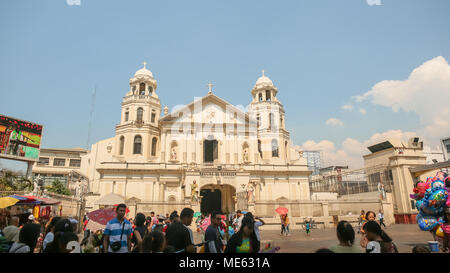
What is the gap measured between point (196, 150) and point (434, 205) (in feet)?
83.3

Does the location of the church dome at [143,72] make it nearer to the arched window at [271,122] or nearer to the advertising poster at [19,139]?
the advertising poster at [19,139]

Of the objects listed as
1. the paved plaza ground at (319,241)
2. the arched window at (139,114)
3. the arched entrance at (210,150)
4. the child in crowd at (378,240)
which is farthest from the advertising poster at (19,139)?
the child in crowd at (378,240)

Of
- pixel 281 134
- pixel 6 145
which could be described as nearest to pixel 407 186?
pixel 281 134

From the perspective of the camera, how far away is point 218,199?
104ft

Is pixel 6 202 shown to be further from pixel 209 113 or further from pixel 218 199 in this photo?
pixel 209 113

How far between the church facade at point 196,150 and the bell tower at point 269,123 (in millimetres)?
127

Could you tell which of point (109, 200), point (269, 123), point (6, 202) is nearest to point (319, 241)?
point (6, 202)

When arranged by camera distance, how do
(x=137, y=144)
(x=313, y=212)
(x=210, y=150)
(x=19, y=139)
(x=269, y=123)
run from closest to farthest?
(x=313, y=212) → (x=19, y=139) → (x=137, y=144) → (x=210, y=150) → (x=269, y=123)

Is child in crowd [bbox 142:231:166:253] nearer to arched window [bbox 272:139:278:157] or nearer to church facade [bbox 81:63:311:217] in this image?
church facade [bbox 81:63:311:217]

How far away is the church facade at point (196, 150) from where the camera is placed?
98.0 ft

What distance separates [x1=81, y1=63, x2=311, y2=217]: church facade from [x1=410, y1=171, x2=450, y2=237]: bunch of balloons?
67.5 ft

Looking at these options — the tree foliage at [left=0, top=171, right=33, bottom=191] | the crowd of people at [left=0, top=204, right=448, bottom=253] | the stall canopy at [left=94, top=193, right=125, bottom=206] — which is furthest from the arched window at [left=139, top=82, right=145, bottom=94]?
the crowd of people at [left=0, top=204, right=448, bottom=253]

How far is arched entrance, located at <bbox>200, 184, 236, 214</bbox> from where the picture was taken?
30.0 meters
